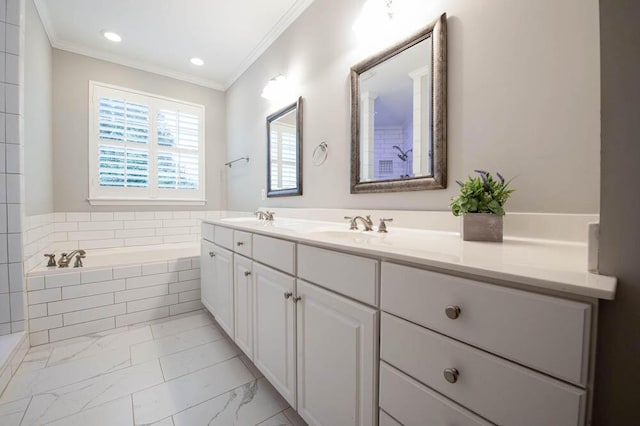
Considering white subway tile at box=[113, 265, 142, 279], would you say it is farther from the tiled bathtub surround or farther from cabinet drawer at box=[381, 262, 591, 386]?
cabinet drawer at box=[381, 262, 591, 386]

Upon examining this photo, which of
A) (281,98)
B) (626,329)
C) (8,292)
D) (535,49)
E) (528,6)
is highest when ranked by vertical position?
(281,98)

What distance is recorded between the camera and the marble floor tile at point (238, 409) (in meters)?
1.19

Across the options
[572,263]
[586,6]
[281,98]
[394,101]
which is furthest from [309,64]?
[572,263]

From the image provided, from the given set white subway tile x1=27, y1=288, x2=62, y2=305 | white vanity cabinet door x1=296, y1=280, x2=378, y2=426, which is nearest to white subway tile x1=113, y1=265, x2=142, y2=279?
white subway tile x1=27, y1=288, x2=62, y2=305

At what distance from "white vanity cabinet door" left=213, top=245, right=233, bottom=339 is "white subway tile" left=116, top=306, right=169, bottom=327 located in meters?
0.67

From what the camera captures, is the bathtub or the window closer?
the bathtub

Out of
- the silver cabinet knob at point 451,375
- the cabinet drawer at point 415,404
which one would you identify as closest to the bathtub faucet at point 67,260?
the cabinet drawer at point 415,404

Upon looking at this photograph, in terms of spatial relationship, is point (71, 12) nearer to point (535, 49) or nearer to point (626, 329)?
point (535, 49)

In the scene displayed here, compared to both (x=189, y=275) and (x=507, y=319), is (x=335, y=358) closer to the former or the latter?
(x=507, y=319)

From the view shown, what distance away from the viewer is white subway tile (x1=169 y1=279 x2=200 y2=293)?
2.35m

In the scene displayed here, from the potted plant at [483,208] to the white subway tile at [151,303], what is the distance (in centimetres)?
241

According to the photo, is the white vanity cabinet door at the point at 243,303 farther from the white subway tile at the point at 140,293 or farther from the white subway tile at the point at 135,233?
the white subway tile at the point at 135,233

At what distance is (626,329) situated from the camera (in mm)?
433

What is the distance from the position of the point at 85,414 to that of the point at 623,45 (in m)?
2.20
